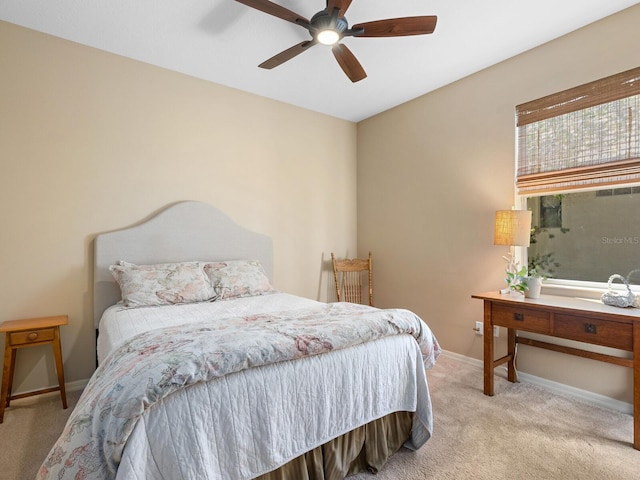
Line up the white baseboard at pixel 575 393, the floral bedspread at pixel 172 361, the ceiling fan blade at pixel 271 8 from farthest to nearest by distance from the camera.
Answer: the white baseboard at pixel 575 393
the ceiling fan blade at pixel 271 8
the floral bedspread at pixel 172 361

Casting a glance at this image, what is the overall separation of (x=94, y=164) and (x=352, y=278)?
2838 millimetres

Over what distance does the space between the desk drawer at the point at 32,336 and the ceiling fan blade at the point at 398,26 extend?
2.77 meters

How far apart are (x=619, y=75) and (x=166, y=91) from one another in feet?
11.4

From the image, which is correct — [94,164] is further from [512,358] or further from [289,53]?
[512,358]

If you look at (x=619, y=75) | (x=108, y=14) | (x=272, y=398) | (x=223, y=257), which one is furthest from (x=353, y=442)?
(x=108, y=14)

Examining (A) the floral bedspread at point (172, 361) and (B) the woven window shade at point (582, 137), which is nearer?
(A) the floral bedspread at point (172, 361)

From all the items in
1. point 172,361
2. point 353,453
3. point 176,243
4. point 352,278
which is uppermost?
point 176,243

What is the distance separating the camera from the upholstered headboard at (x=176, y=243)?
2.66 meters

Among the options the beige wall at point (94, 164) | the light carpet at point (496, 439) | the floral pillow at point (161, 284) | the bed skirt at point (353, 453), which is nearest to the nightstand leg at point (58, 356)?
the light carpet at point (496, 439)

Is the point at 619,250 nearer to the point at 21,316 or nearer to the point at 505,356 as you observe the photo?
the point at 505,356

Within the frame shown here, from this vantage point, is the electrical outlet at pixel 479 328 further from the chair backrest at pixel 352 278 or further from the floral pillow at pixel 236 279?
the floral pillow at pixel 236 279

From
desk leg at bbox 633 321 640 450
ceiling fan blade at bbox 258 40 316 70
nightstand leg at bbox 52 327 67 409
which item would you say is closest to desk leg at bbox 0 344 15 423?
nightstand leg at bbox 52 327 67 409

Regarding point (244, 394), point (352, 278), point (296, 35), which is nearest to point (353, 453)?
point (244, 394)

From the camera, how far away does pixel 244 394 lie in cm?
129
